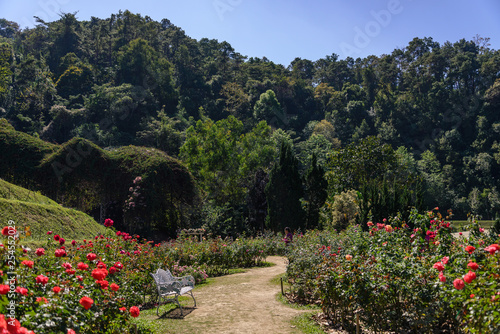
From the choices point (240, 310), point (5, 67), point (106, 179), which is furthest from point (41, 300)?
point (5, 67)

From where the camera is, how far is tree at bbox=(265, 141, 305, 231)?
20.9 metres

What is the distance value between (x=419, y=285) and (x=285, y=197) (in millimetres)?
16831

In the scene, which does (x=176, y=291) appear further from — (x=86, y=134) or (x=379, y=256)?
(x=86, y=134)

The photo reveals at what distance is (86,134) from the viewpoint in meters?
40.6

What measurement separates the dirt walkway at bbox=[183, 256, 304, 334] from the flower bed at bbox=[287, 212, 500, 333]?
3.07 ft

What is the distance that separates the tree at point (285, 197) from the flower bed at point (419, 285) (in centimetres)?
1481

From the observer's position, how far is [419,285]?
439 cm

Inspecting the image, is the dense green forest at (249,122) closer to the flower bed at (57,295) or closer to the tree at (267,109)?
the tree at (267,109)

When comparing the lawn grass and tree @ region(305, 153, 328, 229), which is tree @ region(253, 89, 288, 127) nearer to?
tree @ region(305, 153, 328, 229)

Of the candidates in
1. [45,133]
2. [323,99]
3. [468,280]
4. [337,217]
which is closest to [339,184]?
[337,217]

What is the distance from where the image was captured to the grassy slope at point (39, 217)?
27.6 ft

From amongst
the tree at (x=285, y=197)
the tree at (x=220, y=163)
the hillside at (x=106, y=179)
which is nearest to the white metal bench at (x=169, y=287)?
the hillside at (x=106, y=179)

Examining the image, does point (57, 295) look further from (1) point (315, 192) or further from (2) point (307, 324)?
(1) point (315, 192)

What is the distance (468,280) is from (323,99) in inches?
2561
